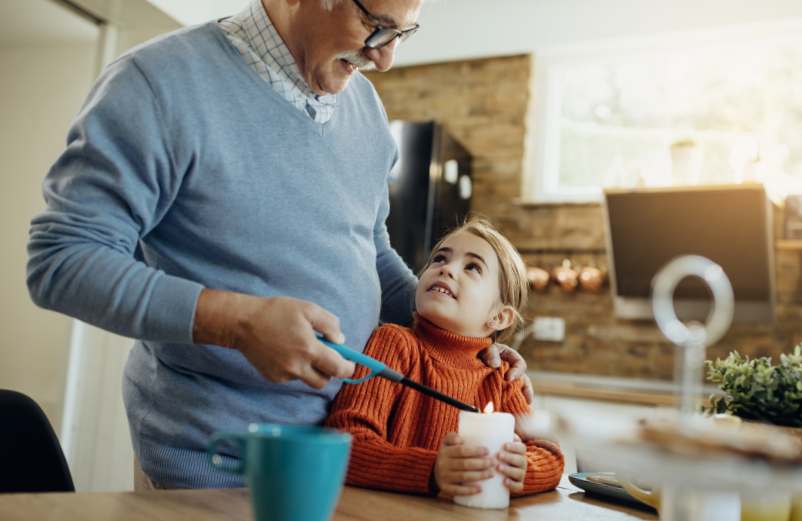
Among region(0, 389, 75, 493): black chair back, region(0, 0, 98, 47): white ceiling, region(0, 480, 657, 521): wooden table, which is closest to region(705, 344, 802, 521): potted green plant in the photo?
region(0, 480, 657, 521): wooden table

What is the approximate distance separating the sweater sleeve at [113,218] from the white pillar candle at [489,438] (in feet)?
1.20

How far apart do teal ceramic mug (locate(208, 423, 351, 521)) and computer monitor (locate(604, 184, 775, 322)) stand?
2975 millimetres

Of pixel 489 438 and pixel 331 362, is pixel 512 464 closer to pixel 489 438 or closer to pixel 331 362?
pixel 489 438

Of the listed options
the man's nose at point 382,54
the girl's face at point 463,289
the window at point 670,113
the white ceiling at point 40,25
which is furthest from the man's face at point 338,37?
the window at point 670,113

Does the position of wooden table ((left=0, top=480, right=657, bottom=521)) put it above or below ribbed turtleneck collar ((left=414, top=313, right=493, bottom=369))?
below

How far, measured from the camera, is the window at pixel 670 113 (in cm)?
338

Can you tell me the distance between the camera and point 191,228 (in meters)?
1.07

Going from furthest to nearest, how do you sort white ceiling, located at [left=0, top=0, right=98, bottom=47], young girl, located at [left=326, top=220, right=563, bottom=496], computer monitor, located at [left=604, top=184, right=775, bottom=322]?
computer monitor, located at [left=604, top=184, right=775, bottom=322], white ceiling, located at [left=0, top=0, right=98, bottom=47], young girl, located at [left=326, top=220, right=563, bottom=496]

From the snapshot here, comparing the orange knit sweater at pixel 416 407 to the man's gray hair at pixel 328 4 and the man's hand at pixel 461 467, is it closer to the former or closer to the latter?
the man's hand at pixel 461 467

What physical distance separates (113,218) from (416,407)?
578 millimetres

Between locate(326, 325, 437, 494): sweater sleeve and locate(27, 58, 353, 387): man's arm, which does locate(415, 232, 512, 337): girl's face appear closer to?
locate(326, 325, 437, 494): sweater sleeve

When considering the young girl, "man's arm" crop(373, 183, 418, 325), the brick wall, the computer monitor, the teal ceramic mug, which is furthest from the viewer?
the brick wall

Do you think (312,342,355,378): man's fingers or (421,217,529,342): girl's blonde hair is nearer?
(312,342,355,378): man's fingers

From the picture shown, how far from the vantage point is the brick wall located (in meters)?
3.34
